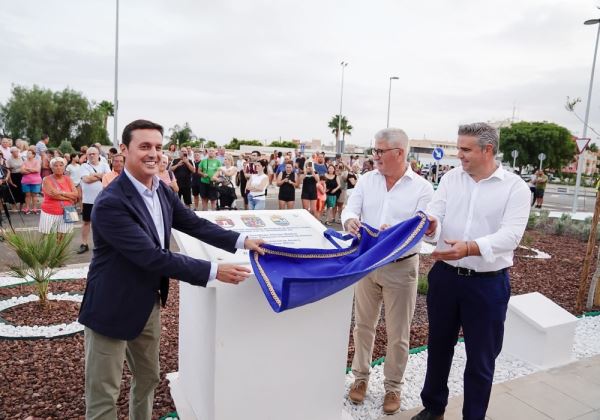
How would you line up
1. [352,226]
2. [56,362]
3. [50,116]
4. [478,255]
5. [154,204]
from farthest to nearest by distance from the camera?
[50,116], [56,362], [352,226], [478,255], [154,204]

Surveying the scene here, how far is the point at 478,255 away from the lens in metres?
2.64

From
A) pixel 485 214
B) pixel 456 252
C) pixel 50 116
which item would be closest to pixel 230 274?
pixel 456 252

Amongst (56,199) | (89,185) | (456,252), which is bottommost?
(56,199)

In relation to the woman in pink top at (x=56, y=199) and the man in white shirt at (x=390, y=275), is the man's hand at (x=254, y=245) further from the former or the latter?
the woman in pink top at (x=56, y=199)

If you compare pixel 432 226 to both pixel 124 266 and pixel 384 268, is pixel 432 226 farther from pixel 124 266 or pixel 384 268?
pixel 124 266

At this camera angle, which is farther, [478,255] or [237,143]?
[237,143]

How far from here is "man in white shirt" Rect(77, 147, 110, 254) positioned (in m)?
7.52

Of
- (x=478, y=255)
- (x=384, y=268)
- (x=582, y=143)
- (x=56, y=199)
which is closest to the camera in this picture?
→ (x=478, y=255)

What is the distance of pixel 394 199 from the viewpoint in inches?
133

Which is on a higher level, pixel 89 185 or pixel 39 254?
pixel 89 185

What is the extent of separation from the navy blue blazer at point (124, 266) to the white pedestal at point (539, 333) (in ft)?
11.3

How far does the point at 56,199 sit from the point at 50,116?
131 ft

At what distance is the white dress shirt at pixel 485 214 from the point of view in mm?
2684

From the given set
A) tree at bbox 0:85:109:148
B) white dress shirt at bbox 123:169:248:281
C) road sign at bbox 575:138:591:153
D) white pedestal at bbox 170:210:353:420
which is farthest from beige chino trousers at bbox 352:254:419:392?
tree at bbox 0:85:109:148
